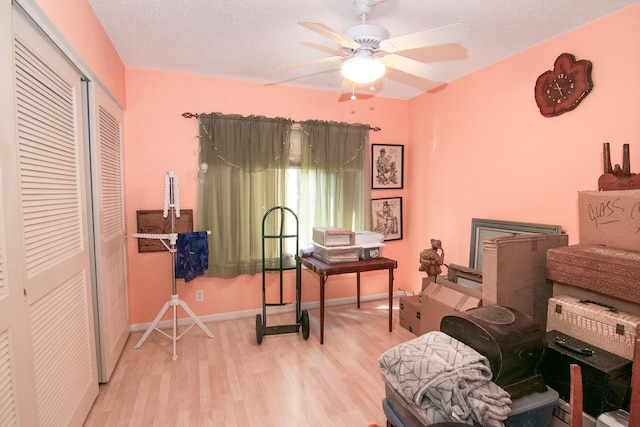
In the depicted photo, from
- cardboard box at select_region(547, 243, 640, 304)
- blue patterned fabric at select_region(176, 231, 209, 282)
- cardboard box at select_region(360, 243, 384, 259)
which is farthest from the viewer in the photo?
cardboard box at select_region(360, 243, 384, 259)

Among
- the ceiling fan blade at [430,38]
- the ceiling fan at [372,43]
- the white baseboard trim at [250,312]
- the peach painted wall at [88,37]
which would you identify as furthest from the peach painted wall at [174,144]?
the ceiling fan blade at [430,38]

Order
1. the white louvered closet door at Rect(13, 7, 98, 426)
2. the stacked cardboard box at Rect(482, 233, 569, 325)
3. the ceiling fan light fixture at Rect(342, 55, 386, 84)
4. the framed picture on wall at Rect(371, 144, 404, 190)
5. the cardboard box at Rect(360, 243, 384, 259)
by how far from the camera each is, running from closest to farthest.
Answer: the white louvered closet door at Rect(13, 7, 98, 426), the ceiling fan light fixture at Rect(342, 55, 386, 84), the stacked cardboard box at Rect(482, 233, 569, 325), the cardboard box at Rect(360, 243, 384, 259), the framed picture on wall at Rect(371, 144, 404, 190)

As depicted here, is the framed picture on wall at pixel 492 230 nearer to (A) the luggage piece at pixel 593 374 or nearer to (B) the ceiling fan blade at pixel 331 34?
(A) the luggage piece at pixel 593 374

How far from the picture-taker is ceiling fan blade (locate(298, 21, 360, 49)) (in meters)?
1.55

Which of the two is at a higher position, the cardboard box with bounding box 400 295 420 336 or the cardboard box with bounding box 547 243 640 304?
the cardboard box with bounding box 547 243 640 304

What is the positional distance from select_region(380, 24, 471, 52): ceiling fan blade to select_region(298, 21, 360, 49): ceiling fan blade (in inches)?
7.0

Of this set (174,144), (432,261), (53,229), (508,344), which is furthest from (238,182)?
(508,344)

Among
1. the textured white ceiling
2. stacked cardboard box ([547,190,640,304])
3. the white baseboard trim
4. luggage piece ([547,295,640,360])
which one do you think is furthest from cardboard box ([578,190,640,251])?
the white baseboard trim

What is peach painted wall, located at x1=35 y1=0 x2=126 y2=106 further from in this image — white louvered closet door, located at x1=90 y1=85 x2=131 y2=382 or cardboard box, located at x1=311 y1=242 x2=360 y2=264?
cardboard box, located at x1=311 y1=242 x2=360 y2=264

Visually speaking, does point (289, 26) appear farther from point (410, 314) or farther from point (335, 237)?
point (410, 314)

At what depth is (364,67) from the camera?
182 centimetres

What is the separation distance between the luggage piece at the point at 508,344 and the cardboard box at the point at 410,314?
174 centimetres

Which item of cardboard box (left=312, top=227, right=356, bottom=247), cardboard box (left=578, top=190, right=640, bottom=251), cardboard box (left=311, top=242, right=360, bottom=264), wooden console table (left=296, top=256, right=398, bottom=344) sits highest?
cardboard box (left=578, top=190, right=640, bottom=251)

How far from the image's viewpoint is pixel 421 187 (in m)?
3.99
